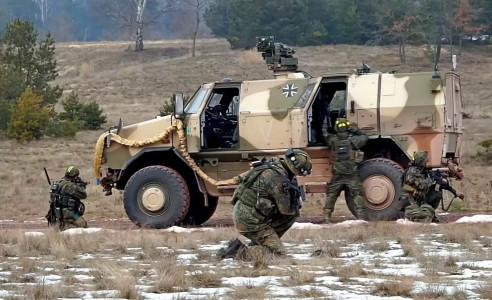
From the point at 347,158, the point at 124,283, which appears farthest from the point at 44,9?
the point at 124,283

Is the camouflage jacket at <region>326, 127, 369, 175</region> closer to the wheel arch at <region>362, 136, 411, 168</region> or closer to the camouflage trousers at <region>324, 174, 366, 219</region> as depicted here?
the camouflage trousers at <region>324, 174, 366, 219</region>

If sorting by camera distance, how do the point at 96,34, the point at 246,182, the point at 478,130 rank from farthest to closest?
1. the point at 96,34
2. the point at 478,130
3. the point at 246,182

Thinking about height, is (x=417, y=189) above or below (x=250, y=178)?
below

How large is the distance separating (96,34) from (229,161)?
10777 cm

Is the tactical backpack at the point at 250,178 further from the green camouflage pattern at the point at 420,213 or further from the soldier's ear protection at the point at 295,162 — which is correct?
the green camouflage pattern at the point at 420,213

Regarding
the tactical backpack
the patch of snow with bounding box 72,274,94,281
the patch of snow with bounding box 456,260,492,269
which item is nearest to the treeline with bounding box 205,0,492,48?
the tactical backpack

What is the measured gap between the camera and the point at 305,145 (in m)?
14.7

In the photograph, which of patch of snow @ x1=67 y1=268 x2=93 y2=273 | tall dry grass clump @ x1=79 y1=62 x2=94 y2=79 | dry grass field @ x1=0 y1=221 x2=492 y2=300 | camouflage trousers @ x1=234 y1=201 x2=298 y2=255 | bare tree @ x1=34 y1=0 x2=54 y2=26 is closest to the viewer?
dry grass field @ x1=0 y1=221 x2=492 y2=300

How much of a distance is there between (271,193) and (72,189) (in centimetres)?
565

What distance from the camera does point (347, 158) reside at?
47.3ft

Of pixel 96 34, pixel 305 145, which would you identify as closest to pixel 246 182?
pixel 305 145

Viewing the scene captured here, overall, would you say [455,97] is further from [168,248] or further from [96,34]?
[96,34]

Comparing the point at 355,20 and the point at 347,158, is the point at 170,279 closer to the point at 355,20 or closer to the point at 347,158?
the point at 347,158

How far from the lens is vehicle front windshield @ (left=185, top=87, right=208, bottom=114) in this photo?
15317 mm
